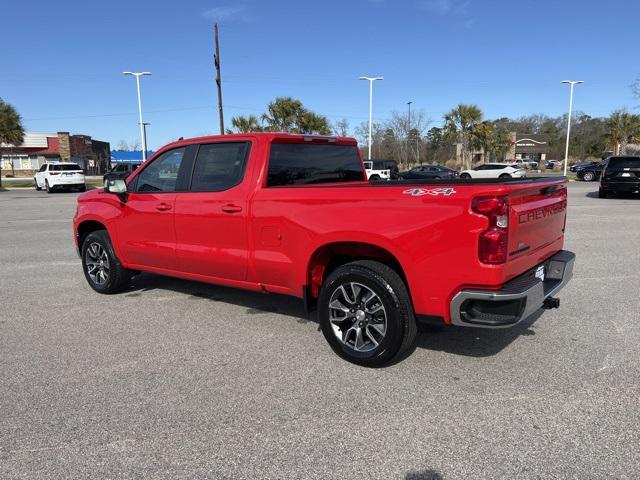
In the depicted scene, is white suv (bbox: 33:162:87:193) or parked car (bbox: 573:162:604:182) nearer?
white suv (bbox: 33:162:87:193)

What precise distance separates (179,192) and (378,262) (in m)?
2.34

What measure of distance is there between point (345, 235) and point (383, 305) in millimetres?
598

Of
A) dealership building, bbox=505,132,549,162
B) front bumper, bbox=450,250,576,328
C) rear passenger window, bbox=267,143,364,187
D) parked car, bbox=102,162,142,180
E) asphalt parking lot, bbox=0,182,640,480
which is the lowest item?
asphalt parking lot, bbox=0,182,640,480

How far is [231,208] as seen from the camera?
4.54 m

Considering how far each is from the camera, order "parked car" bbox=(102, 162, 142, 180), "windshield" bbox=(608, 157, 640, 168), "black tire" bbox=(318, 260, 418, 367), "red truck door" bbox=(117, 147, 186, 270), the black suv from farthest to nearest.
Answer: "windshield" bbox=(608, 157, 640, 168), the black suv, "parked car" bbox=(102, 162, 142, 180), "red truck door" bbox=(117, 147, 186, 270), "black tire" bbox=(318, 260, 418, 367)

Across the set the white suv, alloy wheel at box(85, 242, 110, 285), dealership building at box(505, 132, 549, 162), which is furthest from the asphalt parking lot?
dealership building at box(505, 132, 549, 162)

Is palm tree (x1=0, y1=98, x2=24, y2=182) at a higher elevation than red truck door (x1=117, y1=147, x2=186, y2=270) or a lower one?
higher

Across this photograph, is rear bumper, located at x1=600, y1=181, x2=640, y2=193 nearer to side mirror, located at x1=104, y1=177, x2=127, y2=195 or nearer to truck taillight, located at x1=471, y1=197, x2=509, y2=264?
truck taillight, located at x1=471, y1=197, x2=509, y2=264

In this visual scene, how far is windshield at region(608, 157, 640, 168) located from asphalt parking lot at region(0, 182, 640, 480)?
1647cm

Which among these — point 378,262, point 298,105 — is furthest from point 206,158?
point 298,105

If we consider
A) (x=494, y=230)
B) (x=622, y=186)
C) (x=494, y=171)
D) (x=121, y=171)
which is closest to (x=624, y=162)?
(x=622, y=186)

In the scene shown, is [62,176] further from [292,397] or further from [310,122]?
[292,397]

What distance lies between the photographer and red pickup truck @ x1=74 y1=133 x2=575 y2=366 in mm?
3312

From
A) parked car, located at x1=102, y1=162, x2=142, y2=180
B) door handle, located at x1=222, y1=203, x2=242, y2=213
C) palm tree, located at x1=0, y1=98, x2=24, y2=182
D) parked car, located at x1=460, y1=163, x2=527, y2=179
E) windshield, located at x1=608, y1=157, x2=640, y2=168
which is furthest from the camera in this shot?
palm tree, located at x1=0, y1=98, x2=24, y2=182
